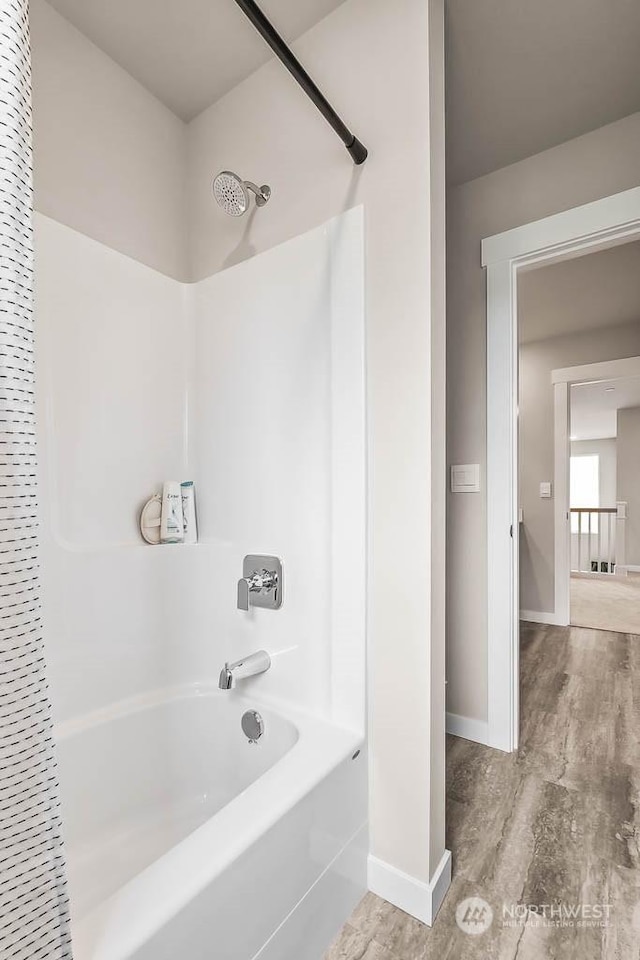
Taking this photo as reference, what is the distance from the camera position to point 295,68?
1065 mm

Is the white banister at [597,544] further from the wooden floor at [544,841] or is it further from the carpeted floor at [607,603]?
the wooden floor at [544,841]

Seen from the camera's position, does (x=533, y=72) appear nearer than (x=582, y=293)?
Yes

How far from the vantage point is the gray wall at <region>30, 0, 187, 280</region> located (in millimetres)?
1506

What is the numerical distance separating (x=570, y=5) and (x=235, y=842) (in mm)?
Result: 2411

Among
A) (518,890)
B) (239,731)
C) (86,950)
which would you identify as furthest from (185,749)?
(518,890)

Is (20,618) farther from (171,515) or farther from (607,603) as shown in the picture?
(607,603)

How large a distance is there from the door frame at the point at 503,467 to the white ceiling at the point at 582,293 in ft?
Result: 3.12

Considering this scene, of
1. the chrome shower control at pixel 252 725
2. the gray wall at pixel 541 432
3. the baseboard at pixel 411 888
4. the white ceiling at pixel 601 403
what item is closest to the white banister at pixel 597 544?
the white ceiling at pixel 601 403

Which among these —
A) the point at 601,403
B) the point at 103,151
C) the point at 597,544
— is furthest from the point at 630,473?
the point at 103,151

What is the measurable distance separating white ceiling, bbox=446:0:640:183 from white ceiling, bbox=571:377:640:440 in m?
2.88

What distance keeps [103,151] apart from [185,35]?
0.46 metres

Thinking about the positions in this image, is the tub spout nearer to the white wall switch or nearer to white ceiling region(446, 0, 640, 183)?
the white wall switch

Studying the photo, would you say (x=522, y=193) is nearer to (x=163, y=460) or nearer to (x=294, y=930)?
(x=163, y=460)

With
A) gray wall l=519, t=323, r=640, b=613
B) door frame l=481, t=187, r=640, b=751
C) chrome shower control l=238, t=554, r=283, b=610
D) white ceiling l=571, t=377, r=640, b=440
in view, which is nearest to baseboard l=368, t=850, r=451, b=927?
chrome shower control l=238, t=554, r=283, b=610
